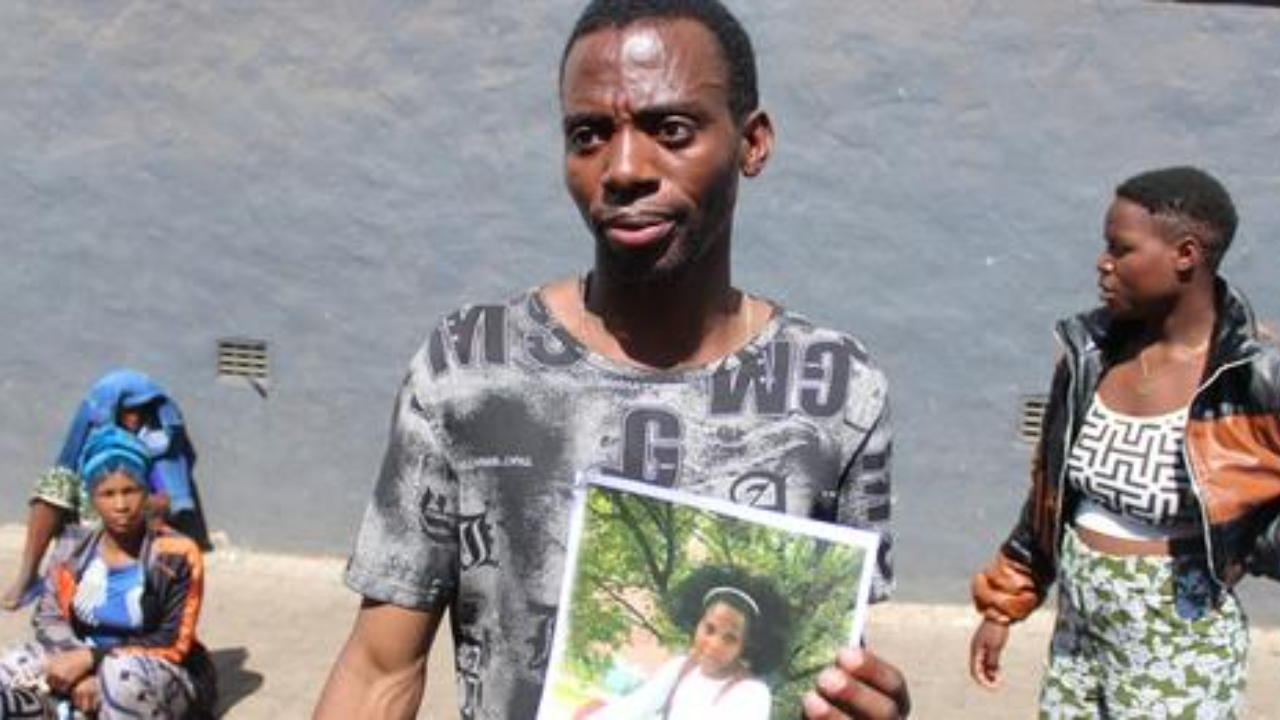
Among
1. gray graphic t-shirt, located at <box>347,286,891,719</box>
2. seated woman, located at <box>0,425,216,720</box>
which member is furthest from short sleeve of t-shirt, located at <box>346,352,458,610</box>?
seated woman, located at <box>0,425,216,720</box>

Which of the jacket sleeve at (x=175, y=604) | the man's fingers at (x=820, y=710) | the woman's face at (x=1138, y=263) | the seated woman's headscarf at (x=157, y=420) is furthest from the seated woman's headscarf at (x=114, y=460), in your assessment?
the man's fingers at (x=820, y=710)

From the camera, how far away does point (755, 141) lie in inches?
66.7

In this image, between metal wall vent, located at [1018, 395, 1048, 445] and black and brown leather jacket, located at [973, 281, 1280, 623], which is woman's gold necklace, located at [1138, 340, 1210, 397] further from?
metal wall vent, located at [1018, 395, 1048, 445]

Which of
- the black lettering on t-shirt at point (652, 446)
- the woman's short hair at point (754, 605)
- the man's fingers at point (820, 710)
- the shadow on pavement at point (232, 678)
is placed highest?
the black lettering on t-shirt at point (652, 446)

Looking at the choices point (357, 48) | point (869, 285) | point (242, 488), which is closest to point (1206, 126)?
point (869, 285)

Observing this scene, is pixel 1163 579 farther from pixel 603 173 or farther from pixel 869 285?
pixel 869 285

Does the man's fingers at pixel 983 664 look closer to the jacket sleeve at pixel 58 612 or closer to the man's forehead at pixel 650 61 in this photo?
the man's forehead at pixel 650 61

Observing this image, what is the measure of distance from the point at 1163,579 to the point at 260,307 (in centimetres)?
385

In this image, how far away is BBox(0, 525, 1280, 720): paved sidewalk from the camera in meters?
5.10

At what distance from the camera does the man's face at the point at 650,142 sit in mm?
1560

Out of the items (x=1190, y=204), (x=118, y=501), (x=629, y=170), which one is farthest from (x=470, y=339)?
(x=118, y=501)

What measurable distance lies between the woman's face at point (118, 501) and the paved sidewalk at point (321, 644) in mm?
836

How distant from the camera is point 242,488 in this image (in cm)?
621

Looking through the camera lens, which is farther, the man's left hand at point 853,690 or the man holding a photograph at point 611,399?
the man holding a photograph at point 611,399
